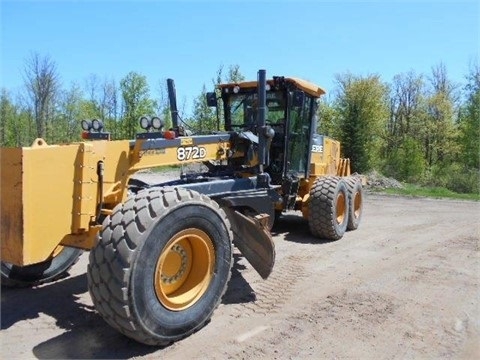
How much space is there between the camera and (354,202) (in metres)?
9.38

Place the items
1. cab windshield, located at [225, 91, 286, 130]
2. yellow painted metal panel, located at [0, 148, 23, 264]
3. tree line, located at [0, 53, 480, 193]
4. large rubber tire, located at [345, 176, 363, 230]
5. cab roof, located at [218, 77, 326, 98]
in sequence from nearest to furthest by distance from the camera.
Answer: yellow painted metal panel, located at [0, 148, 23, 264] < cab roof, located at [218, 77, 326, 98] < cab windshield, located at [225, 91, 286, 130] < large rubber tire, located at [345, 176, 363, 230] < tree line, located at [0, 53, 480, 193]

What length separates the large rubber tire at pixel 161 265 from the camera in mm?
3587

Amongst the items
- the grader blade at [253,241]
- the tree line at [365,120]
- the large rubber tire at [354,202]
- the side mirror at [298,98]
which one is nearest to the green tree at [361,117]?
the tree line at [365,120]

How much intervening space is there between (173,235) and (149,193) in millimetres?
406

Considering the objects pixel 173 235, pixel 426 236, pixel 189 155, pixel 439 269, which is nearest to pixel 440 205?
pixel 426 236

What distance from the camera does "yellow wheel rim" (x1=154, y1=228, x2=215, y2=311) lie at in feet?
13.5

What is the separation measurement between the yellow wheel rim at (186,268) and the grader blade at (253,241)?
811mm

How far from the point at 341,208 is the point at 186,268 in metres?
4.96

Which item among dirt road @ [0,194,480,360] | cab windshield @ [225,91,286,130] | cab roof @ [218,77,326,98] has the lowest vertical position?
dirt road @ [0,194,480,360]

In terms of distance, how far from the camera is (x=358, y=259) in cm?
701

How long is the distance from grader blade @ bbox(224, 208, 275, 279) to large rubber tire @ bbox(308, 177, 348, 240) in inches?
117

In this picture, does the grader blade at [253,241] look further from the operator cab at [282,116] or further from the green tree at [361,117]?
the green tree at [361,117]

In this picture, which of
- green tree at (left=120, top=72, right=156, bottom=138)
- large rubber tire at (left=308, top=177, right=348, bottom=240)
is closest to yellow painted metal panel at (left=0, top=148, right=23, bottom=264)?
large rubber tire at (left=308, top=177, right=348, bottom=240)

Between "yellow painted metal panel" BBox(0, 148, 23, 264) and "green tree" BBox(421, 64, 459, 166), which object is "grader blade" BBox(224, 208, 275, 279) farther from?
"green tree" BBox(421, 64, 459, 166)
